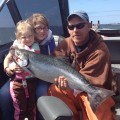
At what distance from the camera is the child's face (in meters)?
4.30

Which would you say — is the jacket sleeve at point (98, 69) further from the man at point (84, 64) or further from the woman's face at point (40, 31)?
the woman's face at point (40, 31)

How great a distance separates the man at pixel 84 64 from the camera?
13.0 ft

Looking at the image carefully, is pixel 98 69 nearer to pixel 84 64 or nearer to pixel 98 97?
pixel 84 64

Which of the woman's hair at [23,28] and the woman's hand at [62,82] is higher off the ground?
the woman's hair at [23,28]

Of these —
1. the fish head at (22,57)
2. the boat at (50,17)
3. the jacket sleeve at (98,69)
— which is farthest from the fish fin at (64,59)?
the boat at (50,17)

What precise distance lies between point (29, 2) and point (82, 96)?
2.48 meters

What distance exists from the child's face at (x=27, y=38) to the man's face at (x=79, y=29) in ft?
1.63

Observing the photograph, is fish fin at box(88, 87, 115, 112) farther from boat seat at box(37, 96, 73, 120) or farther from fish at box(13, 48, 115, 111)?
boat seat at box(37, 96, 73, 120)

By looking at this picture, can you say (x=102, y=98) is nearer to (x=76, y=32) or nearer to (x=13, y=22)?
(x=76, y=32)

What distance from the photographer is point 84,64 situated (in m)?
4.26

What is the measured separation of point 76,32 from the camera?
4195mm

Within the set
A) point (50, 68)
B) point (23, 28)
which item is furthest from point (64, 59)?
point (23, 28)

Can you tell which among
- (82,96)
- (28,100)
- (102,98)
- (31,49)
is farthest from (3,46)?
(102,98)

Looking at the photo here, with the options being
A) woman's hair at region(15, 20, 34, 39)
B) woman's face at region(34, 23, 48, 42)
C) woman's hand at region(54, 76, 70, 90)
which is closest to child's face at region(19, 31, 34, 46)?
woman's hair at region(15, 20, 34, 39)
